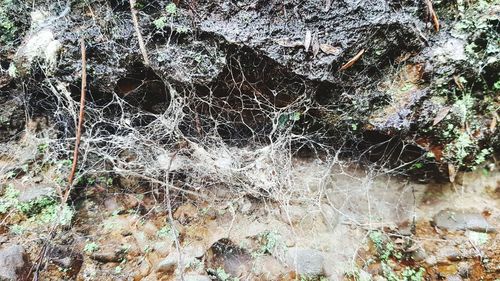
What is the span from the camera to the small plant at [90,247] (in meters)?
2.10

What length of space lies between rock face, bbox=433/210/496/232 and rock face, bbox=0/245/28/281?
9.14 ft

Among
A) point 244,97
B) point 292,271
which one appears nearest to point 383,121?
point 244,97

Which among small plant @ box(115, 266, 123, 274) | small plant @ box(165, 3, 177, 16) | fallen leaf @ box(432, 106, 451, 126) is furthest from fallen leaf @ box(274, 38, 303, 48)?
small plant @ box(115, 266, 123, 274)

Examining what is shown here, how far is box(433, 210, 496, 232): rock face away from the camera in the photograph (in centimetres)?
236

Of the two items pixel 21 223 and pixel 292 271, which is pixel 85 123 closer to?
pixel 21 223

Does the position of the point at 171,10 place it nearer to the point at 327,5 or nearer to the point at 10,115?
the point at 327,5

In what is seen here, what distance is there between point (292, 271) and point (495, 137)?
5.72 ft

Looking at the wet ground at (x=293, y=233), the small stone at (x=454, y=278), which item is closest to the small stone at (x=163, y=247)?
the wet ground at (x=293, y=233)

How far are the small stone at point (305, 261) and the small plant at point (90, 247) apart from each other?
49.7 inches

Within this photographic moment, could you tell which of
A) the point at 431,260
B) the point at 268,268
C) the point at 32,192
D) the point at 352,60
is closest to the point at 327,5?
the point at 352,60

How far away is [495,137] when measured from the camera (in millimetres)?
2342

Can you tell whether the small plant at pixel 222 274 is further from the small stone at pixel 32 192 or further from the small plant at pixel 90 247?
the small stone at pixel 32 192

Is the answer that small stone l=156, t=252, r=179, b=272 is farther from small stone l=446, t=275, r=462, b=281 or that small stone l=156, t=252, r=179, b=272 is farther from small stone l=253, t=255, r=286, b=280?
small stone l=446, t=275, r=462, b=281

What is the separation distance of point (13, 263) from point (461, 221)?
118 inches
